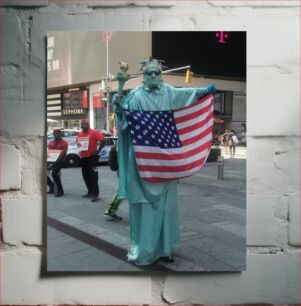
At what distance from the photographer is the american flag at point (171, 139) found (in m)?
3.62

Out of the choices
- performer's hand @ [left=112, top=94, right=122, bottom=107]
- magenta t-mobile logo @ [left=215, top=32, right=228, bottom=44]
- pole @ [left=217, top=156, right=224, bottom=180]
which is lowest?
pole @ [left=217, top=156, right=224, bottom=180]

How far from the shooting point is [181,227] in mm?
3707

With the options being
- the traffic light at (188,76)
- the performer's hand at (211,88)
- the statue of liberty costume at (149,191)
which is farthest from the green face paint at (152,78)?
the performer's hand at (211,88)

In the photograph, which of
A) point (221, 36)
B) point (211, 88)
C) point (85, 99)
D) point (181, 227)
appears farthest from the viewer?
point (85, 99)

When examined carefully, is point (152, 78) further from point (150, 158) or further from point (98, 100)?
point (150, 158)

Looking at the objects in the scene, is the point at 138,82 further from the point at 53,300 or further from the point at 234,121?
the point at 53,300

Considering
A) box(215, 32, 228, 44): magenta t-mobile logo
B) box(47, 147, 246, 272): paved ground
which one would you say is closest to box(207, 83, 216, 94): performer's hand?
box(215, 32, 228, 44): magenta t-mobile logo

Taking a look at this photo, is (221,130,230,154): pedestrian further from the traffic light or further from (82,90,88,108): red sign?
(82,90,88,108): red sign

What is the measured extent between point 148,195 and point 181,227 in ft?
1.31

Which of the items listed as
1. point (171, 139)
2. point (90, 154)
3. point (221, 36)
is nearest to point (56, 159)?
point (90, 154)

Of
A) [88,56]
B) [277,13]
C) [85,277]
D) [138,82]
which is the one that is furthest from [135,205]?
[277,13]

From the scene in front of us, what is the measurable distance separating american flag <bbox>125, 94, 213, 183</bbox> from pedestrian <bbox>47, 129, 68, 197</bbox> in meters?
0.60

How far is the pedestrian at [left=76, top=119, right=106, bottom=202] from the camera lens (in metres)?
3.70

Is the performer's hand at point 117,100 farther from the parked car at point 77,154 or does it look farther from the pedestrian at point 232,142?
the pedestrian at point 232,142
